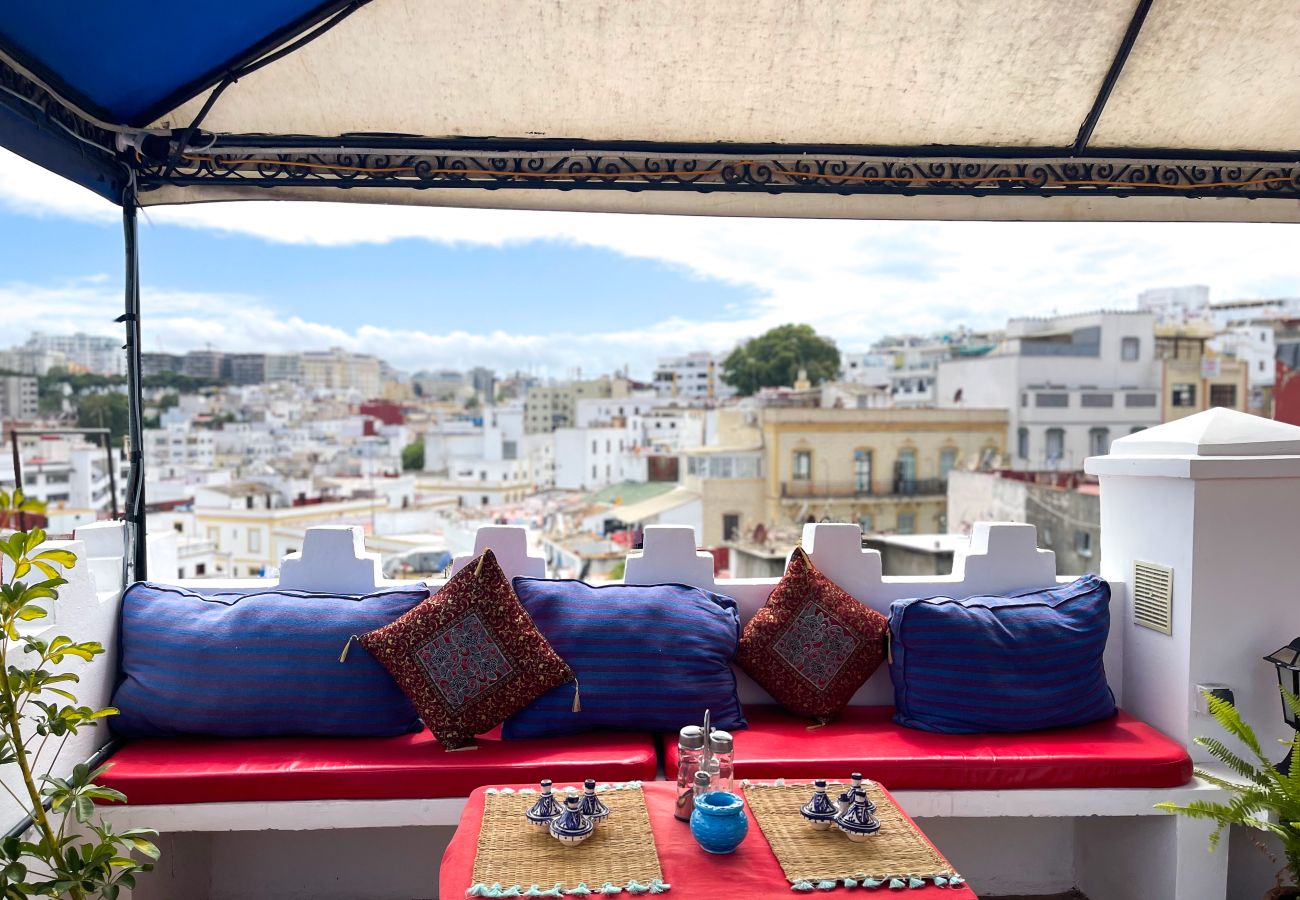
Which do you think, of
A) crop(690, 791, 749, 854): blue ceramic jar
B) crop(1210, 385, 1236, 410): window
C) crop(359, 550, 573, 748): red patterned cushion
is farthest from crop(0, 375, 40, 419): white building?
crop(1210, 385, 1236, 410): window

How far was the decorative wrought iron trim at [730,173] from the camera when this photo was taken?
9.11 ft

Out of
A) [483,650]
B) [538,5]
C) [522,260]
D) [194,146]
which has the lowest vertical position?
[483,650]

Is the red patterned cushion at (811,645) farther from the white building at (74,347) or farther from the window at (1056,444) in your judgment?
the window at (1056,444)

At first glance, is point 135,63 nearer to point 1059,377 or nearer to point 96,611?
point 96,611

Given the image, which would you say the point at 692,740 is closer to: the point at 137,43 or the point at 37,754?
the point at 37,754

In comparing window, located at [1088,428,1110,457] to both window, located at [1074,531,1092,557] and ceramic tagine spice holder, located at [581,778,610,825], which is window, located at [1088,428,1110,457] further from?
ceramic tagine spice holder, located at [581,778,610,825]

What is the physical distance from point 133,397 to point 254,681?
1.02m

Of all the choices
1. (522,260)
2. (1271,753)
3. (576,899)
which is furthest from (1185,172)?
(522,260)

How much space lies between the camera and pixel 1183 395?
103ft

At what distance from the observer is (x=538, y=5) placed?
90.6 inches

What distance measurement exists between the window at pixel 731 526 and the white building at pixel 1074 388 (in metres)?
8.66

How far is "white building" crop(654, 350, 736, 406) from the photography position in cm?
5838

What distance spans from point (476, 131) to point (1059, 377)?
30.4 m

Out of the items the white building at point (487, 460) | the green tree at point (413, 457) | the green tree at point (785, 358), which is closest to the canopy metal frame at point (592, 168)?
the white building at point (487, 460)
